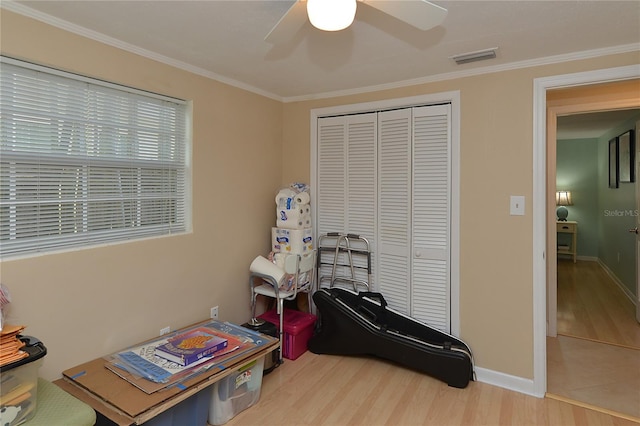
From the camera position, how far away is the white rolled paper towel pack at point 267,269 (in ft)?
9.61

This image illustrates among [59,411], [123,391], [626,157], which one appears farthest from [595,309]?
[59,411]

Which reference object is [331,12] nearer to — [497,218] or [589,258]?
[497,218]

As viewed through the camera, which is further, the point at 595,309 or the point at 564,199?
the point at 564,199

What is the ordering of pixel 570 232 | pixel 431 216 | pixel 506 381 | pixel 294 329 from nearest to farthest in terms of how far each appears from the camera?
1. pixel 506 381
2. pixel 431 216
3. pixel 294 329
4. pixel 570 232

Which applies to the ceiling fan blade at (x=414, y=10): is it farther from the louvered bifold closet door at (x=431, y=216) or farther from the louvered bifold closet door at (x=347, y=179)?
the louvered bifold closet door at (x=347, y=179)

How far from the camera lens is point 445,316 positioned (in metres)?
2.88

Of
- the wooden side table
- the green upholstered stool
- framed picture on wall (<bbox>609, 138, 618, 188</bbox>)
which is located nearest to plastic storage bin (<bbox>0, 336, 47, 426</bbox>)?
the green upholstered stool

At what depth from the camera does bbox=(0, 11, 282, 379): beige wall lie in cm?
192

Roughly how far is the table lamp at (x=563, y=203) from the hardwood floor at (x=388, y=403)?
16.7 ft

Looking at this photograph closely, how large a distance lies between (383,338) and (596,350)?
1973mm

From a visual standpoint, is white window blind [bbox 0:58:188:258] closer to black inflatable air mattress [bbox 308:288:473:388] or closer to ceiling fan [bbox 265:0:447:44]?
ceiling fan [bbox 265:0:447:44]

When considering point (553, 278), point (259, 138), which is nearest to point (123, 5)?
point (259, 138)

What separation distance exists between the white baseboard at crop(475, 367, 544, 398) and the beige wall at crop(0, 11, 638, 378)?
0.15 ft

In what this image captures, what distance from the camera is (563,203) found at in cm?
650
